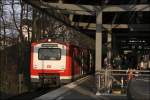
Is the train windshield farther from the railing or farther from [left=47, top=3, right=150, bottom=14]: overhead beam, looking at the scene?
the railing

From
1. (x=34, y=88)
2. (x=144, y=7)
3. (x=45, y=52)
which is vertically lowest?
(x=34, y=88)

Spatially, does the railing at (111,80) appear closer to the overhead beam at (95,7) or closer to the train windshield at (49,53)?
the overhead beam at (95,7)

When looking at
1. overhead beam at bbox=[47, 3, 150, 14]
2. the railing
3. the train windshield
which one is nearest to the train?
the train windshield

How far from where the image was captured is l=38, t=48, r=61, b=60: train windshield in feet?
90.9

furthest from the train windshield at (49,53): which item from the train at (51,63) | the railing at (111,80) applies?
the railing at (111,80)

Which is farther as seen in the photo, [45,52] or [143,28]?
[143,28]

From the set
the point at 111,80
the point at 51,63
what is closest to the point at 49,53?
the point at 51,63

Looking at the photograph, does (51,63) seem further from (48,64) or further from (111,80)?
(111,80)

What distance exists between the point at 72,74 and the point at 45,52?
213 cm

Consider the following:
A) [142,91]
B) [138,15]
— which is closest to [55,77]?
[138,15]

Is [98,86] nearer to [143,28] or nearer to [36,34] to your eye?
[143,28]

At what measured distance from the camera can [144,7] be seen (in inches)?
915

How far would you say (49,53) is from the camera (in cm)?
2794

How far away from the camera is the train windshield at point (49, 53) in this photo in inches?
1091
